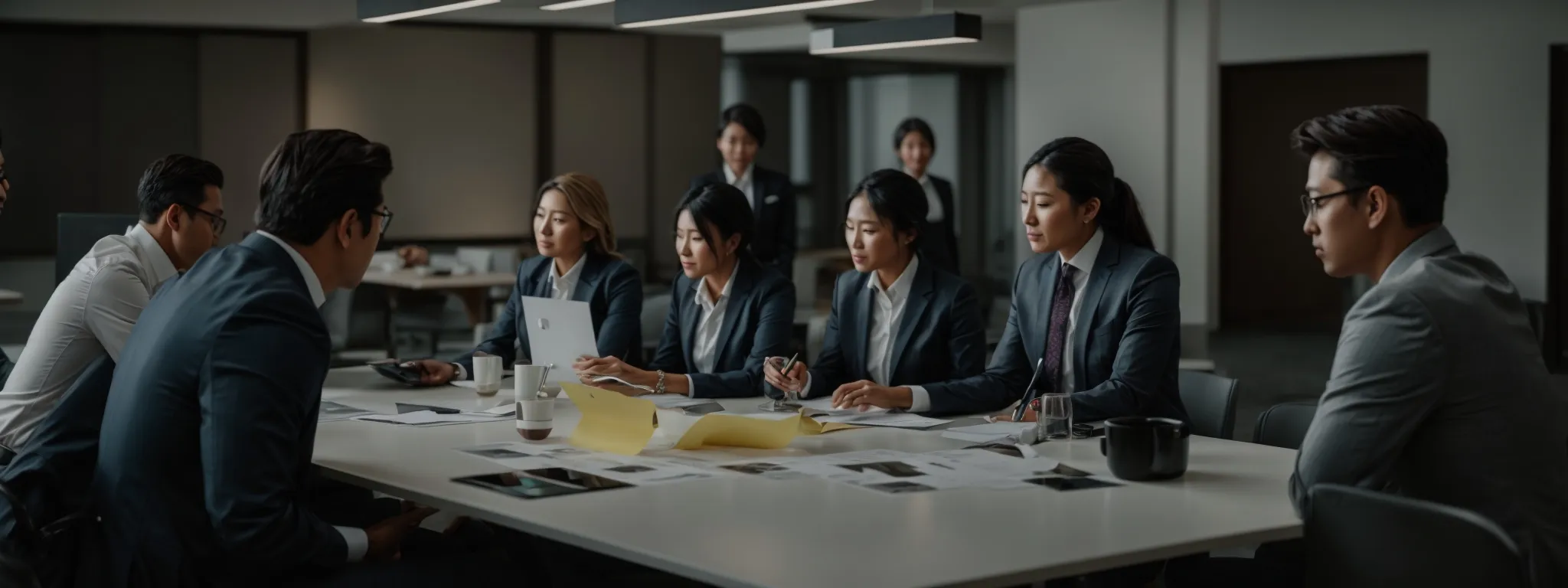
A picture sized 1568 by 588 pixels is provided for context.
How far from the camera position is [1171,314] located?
144 inches

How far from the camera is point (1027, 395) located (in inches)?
144

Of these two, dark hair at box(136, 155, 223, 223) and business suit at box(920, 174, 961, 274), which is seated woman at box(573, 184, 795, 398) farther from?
business suit at box(920, 174, 961, 274)

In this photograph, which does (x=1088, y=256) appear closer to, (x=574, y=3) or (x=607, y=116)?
(x=574, y=3)

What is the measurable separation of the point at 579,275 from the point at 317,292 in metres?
2.18

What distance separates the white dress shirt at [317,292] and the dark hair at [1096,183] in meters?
1.83

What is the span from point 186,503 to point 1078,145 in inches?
87.1

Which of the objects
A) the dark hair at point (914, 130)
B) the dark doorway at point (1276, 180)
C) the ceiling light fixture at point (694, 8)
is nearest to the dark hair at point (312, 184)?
the ceiling light fixture at point (694, 8)

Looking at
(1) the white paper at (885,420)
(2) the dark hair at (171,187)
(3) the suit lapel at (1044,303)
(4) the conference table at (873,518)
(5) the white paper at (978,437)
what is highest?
(2) the dark hair at (171,187)

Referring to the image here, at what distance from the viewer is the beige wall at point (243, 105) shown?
441 inches

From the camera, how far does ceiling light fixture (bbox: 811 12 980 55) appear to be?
6234 millimetres

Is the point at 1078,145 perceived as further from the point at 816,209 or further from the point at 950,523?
the point at 816,209

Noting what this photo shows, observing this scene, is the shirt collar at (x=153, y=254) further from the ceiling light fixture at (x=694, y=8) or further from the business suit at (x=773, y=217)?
the business suit at (x=773, y=217)

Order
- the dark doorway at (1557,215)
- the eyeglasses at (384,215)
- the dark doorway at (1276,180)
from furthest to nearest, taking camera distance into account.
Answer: the dark doorway at (1276,180), the dark doorway at (1557,215), the eyeglasses at (384,215)

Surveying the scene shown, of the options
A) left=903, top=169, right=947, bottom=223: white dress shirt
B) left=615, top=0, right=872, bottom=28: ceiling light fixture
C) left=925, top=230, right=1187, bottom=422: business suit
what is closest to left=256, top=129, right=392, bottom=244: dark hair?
left=925, top=230, right=1187, bottom=422: business suit
